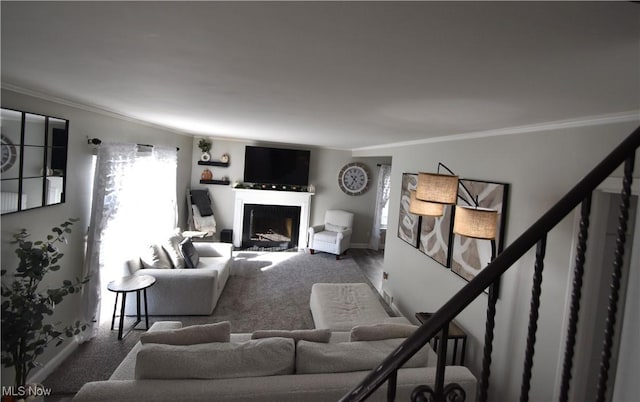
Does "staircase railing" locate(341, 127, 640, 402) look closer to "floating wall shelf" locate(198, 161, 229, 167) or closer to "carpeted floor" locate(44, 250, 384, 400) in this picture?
"carpeted floor" locate(44, 250, 384, 400)

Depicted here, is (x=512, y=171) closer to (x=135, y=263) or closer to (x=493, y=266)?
(x=493, y=266)

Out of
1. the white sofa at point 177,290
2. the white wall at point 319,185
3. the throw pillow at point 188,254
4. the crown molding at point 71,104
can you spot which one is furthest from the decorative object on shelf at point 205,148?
the white sofa at point 177,290

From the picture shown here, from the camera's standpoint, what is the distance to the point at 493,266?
90cm

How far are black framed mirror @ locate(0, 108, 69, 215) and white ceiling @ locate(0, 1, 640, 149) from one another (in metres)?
0.32

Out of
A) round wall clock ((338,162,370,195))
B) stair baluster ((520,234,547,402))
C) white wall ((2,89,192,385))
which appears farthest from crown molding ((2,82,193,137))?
round wall clock ((338,162,370,195))

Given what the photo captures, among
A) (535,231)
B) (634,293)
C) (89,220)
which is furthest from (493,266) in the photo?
(89,220)

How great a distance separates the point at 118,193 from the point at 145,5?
3.37 meters

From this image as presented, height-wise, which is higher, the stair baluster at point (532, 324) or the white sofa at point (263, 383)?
the stair baluster at point (532, 324)

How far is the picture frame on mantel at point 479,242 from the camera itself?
2.95 m

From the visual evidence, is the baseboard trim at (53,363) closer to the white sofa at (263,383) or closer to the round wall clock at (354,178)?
the white sofa at (263,383)

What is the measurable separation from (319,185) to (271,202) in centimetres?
118

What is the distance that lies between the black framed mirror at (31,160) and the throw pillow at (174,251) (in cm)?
178

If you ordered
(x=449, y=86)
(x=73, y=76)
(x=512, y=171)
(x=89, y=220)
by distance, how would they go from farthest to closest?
(x=89, y=220), (x=512, y=171), (x=73, y=76), (x=449, y=86)

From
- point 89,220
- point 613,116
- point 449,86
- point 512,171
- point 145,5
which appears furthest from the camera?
point 89,220
